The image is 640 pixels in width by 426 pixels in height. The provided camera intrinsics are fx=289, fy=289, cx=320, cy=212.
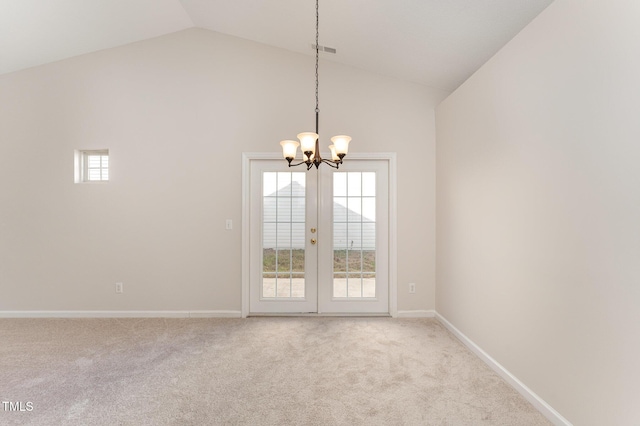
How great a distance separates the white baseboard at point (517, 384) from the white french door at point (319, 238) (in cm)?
107

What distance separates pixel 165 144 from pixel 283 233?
71.9 inches

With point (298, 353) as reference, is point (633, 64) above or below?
above

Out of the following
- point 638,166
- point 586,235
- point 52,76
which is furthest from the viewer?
point 52,76

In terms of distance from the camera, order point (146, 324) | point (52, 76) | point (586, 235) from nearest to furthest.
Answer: point (586, 235) → point (146, 324) → point (52, 76)

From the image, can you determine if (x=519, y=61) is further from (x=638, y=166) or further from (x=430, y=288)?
(x=430, y=288)

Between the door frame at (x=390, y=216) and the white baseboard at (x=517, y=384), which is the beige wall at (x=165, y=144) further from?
the white baseboard at (x=517, y=384)

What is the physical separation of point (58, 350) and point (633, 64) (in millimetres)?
4599

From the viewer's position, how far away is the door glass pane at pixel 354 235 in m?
3.65

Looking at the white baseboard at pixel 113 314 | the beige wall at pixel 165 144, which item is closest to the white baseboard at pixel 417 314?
the beige wall at pixel 165 144

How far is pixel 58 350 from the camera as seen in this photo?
107 inches

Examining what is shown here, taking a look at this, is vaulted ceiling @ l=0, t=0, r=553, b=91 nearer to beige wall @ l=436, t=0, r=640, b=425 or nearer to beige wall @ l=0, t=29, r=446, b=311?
beige wall @ l=0, t=29, r=446, b=311

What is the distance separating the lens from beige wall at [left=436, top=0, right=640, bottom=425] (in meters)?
1.38

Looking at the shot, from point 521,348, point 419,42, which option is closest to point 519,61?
point 419,42

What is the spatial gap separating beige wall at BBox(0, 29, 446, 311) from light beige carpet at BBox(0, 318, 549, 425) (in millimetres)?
586
